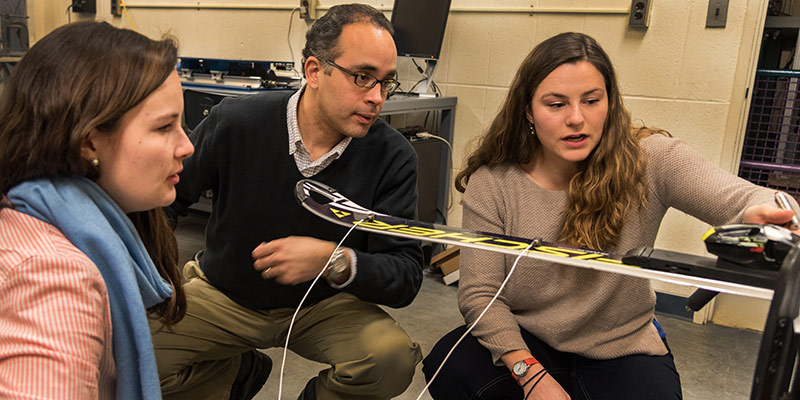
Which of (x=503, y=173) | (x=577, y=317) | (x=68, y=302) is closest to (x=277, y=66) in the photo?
(x=503, y=173)

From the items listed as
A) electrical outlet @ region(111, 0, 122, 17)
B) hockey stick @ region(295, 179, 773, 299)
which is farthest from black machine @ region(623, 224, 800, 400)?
electrical outlet @ region(111, 0, 122, 17)

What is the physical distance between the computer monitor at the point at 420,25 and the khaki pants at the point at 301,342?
1696mm

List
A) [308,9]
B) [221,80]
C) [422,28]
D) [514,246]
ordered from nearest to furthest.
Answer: [514,246], [221,80], [422,28], [308,9]

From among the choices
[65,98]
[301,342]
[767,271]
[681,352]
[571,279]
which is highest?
[65,98]

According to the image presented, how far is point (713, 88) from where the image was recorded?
2.58 meters

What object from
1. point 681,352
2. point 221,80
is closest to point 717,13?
point 681,352

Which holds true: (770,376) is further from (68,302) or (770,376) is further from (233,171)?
(233,171)

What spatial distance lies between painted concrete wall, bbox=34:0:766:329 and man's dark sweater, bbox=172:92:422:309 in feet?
2.40

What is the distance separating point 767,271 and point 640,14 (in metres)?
2.13

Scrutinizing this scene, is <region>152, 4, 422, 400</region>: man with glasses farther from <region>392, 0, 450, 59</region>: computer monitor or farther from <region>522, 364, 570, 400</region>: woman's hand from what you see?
<region>392, 0, 450, 59</region>: computer monitor

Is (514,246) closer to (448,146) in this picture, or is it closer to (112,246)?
(112,246)

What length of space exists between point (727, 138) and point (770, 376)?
7.14 ft

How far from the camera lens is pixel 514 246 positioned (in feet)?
3.34

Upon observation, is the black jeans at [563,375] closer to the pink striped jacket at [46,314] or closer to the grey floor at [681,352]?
the grey floor at [681,352]
